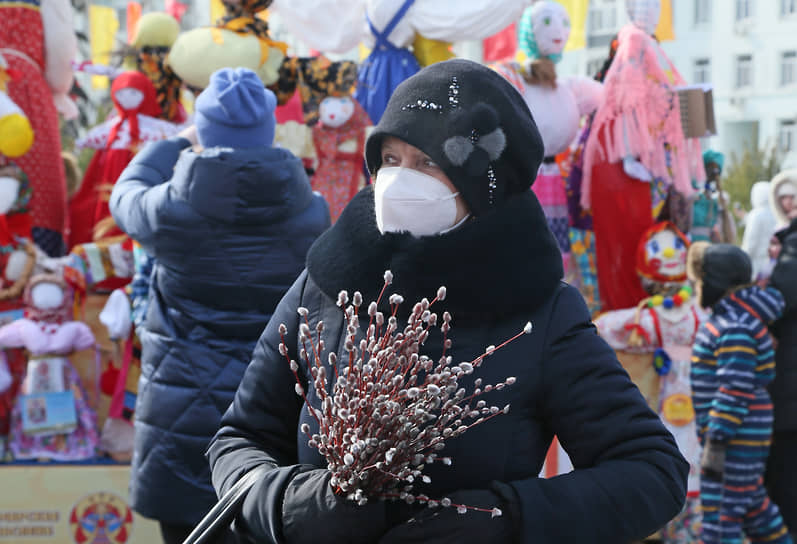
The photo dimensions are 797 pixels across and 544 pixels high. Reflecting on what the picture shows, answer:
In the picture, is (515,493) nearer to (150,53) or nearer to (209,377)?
(209,377)

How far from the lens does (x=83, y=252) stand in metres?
4.84

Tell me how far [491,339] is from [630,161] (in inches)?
158

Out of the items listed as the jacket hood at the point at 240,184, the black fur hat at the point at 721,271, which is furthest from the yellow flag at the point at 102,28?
the jacket hood at the point at 240,184

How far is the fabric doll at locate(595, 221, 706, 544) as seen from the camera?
16.3 ft

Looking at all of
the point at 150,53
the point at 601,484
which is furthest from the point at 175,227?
the point at 150,53

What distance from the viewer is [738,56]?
91.7 ft

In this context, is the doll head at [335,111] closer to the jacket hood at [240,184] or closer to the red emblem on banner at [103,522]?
the red emblem on banner at [103,522]

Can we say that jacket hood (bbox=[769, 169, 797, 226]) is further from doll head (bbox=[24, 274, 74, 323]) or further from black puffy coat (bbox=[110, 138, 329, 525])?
doll head (bbox=[24, 274, 74, 323])

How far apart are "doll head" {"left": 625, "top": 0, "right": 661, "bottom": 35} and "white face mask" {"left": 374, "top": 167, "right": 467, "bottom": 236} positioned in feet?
14.2

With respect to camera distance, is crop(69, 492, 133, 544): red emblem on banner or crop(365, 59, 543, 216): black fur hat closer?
crop(365, 59, 543, 216): black fur hat

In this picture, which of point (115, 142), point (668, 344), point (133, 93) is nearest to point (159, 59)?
point (133, 93)

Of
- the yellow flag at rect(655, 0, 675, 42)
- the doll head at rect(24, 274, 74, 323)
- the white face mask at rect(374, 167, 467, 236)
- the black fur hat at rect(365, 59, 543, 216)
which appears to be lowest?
the doll head at rect(24, 274, 74, 323)

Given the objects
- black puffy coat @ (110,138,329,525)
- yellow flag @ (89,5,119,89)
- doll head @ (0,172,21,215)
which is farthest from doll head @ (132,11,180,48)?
yellow flag @ (89,5,119,89)

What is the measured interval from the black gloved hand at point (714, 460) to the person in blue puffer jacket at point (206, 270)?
225 centimetres
